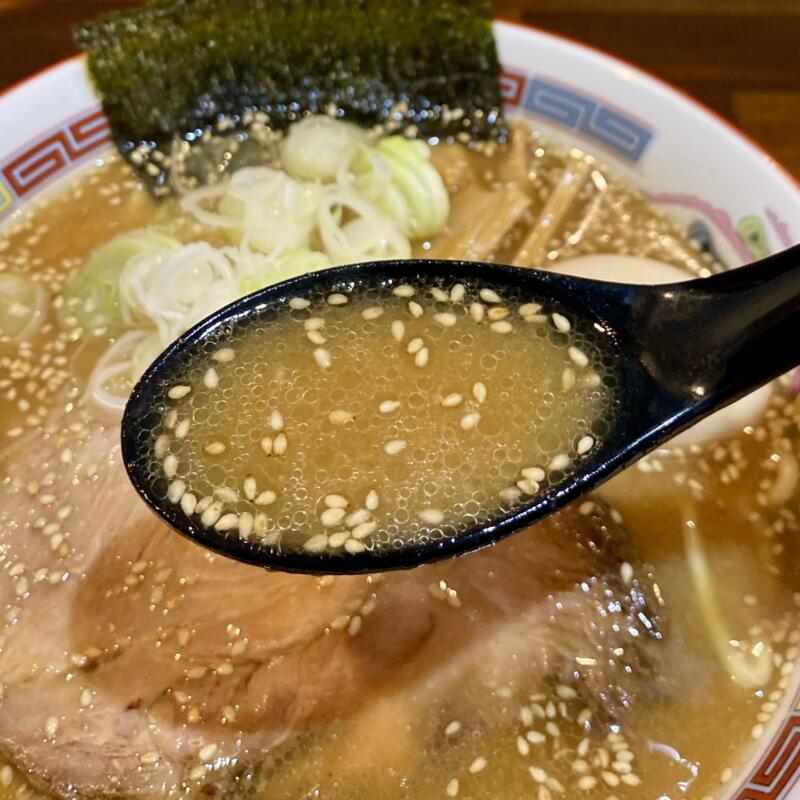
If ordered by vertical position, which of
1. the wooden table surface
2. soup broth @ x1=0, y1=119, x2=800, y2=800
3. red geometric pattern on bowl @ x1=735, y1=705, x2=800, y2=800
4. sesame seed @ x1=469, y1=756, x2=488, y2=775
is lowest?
red geometric pattern on bowl @ x1=735, y1=705, x2=800, y2=800

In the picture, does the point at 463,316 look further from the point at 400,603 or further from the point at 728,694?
the point at 728,694

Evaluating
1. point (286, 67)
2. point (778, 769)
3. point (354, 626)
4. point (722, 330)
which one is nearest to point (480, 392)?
point (722, 330)

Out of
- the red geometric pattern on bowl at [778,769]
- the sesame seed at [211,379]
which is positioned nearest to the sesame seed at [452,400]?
the sesame seed at [211,379]

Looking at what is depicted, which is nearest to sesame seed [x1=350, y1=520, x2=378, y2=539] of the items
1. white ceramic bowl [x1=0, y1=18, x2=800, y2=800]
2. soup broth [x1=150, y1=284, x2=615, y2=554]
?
soup broth [x1=150, y1=284, x2=615, y2=554]

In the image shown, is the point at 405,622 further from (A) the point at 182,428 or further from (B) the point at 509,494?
(A) the point at 182,428

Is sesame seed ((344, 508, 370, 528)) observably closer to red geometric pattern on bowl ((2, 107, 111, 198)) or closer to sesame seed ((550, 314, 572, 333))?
sesame seed ((550, 314, 572, 333))

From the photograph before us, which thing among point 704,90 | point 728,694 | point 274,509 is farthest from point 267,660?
point 704,90
